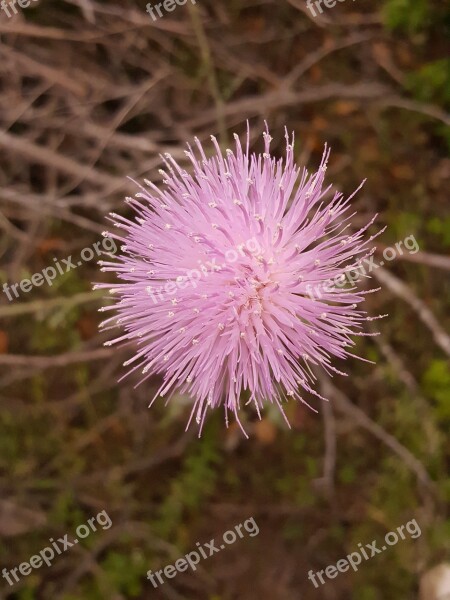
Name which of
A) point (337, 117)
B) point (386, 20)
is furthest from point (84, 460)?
point (386, 20)

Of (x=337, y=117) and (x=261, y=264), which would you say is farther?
(x=337, y=117)

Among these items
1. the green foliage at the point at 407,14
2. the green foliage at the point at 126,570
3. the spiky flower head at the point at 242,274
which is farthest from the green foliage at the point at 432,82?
the green foliage at the point at 126,570

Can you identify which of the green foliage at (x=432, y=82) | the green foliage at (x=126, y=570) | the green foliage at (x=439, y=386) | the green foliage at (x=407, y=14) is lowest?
the green foliage at (x=126, y=570)

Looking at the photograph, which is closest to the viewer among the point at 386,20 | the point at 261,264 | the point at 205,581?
the point at 261,264

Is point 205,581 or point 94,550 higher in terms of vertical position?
point 94,550

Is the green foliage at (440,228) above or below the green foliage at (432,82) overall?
below

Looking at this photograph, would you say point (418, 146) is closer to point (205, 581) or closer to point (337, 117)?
point (337, 117)

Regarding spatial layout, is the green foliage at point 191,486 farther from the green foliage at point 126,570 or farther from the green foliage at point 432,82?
the green foliage at point 432,82
